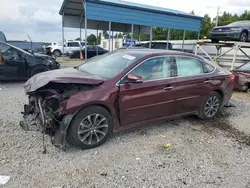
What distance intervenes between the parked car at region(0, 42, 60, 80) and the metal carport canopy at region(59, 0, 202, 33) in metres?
5.65

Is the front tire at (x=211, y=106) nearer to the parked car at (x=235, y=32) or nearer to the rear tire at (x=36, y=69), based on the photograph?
the rear tire at (x=36, y=69)

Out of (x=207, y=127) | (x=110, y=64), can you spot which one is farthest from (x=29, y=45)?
(x=207, y=127)

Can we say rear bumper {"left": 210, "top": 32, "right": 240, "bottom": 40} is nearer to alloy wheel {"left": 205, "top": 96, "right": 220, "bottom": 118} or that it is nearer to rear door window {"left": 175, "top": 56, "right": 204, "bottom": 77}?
alloy wheel {"left": 205, "top": 96, "right": 220, "bottom": 118}

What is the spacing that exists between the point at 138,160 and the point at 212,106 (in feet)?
8.73

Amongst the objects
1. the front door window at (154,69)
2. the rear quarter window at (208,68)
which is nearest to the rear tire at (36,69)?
the front door window at (154,69)

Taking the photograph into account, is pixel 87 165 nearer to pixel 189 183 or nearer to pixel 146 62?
pixel 189 183

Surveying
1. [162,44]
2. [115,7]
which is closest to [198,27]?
[162,44]

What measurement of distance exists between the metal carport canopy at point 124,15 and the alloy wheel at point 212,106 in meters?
9.76

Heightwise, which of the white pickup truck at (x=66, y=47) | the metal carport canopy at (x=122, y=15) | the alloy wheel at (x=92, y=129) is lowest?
the alloy wheel at (x=92, y=129)

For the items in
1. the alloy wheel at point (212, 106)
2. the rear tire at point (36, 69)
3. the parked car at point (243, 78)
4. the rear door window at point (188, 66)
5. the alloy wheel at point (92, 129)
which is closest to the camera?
the alloy wheel at point (92, 129)

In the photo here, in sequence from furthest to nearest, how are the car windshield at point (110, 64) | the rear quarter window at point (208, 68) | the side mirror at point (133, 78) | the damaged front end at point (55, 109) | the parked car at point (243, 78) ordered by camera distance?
the parked car at point (243, 78), the rear quarter window at point (208, 68), the car windshield at point (110, 64), the side mirror at point (133, 78), the damaged front end at point (55, 109)

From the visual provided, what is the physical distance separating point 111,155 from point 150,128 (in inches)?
51.8

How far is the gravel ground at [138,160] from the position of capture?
2775mm

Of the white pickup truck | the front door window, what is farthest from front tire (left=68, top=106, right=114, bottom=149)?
the white pickup truck
